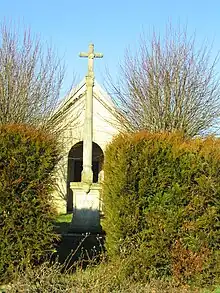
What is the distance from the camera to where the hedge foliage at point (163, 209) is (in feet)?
23.4

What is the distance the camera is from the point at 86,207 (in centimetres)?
1247

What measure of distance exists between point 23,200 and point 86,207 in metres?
5.86

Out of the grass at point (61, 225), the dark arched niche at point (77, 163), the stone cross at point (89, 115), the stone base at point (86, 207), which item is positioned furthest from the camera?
the dark arched niche at point (77, 163)

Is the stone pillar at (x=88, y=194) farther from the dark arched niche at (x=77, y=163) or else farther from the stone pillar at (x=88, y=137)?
the dark arched niche at (x=77, y=163)

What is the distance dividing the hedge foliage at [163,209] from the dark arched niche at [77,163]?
1286 centimetres

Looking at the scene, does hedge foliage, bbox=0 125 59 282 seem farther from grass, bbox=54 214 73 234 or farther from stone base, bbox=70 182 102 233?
stone base, bbox=70 182 102 233

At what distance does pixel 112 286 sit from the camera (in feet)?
21.0

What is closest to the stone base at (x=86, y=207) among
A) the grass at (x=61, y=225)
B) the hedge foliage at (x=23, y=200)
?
the grass at (x=61, y=225)

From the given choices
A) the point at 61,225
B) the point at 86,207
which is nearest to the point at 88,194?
the point at 86,207

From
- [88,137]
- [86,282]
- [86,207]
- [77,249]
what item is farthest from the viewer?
[88,137]

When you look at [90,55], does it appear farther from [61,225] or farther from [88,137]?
[61,225]

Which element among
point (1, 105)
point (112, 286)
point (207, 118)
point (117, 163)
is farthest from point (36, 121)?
point (112, 286)

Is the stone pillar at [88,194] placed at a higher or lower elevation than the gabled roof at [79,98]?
lower

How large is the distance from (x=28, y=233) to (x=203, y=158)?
2942mm
